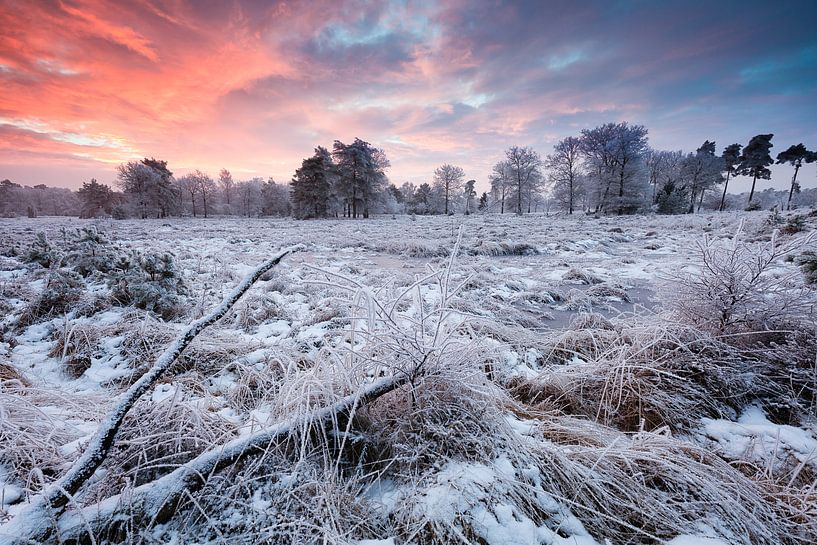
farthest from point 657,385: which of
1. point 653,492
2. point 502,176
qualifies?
point 502,176

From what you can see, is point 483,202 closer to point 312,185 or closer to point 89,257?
point 312,185

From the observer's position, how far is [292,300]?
4.59 meters

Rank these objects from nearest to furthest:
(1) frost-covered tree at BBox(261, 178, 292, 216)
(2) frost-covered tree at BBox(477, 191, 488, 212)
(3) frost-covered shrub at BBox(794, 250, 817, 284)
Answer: (3) frost-covered shrub at BBox(794, 250, 817, 284), (1) frost-covered tree at BBox(261, 178, 292, 216), (2) frost-covered tree at BBox(477, 191, 488, 212)

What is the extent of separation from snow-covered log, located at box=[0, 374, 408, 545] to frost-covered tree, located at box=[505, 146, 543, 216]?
34.6m

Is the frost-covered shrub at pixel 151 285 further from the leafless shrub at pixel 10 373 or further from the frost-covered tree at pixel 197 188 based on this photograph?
the frost-covered tree at pixel 197 188

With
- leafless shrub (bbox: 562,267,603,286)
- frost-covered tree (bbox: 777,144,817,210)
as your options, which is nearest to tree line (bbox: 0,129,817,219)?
frost-covered tree (bbox: 777,144,817,210)

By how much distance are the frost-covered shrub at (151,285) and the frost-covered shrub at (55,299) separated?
1.16ft

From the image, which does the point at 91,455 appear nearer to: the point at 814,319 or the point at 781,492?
the point at 781,492

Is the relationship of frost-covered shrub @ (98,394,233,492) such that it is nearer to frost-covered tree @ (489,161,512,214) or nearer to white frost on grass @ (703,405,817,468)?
white frost on grass @ (703,405,817,468)

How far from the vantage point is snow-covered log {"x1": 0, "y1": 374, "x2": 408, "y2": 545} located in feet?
3.13

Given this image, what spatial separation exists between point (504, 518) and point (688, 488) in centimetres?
87

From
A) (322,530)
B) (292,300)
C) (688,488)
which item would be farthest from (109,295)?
(688,488)

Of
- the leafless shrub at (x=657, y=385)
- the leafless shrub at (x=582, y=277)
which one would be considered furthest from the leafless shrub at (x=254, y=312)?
the leafless shrub at (x=582, y=277)

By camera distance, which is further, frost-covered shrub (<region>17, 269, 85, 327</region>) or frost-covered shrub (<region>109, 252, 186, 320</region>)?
frost-covered shrub (<region>109, 252, 186, 320</region>)
